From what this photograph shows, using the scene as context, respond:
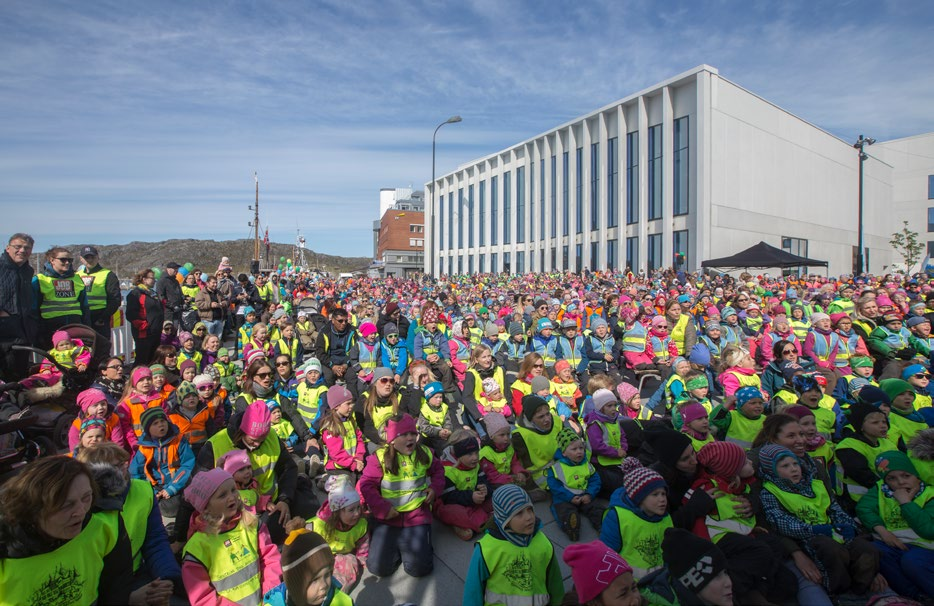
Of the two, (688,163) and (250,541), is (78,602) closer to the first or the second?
(250,541)

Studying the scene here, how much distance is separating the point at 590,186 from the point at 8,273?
119 feet

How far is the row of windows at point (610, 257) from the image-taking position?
99.5ft

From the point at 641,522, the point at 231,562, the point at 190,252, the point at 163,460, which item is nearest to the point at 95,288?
the point at 163,460

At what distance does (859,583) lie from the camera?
3242 mm

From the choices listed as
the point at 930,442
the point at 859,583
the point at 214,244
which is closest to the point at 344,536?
the point at 859,583

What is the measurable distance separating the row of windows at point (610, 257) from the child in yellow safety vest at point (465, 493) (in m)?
26.2

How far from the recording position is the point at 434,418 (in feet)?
18.2

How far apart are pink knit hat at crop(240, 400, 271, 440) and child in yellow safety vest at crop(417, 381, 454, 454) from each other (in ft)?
6.20

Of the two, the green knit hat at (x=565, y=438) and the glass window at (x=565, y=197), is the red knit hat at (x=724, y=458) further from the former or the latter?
the glass window at (x=565, y=197)

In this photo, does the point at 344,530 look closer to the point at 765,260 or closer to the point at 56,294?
the point at 56,294

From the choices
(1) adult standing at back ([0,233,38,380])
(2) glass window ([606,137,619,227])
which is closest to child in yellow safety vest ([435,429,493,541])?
(1) adult standing at back ([0,233,38,380])

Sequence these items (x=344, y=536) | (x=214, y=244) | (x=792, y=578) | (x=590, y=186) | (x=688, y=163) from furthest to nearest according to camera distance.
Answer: (x=214, y=244) → (x=590, y=186) → (x=688, y=163) → (x=344, y=536) → (x=792, y=578)

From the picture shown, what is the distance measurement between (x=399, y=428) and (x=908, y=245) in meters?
60.1

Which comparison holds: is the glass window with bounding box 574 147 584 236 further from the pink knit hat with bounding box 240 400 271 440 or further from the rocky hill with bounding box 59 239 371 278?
the rocky hill with bounding box 59 239 371 278
